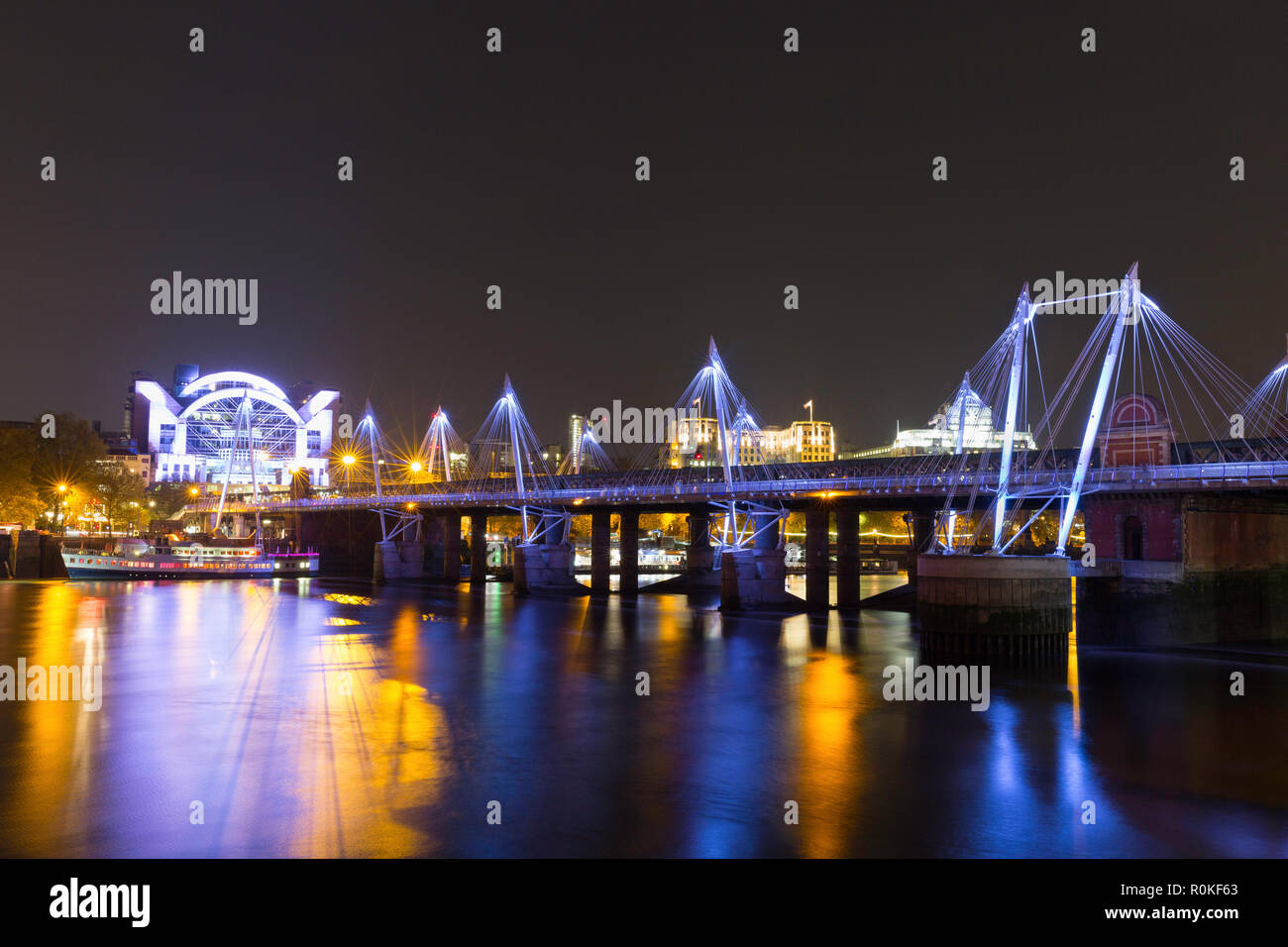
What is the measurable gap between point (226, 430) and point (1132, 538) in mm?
147718

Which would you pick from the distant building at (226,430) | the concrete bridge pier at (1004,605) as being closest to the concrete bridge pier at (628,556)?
the concrete bridge pier at (1004,605)

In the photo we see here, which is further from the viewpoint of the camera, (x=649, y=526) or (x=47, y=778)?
(x=649, y=526)

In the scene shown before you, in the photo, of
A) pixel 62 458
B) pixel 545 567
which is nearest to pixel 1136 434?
pixel 545 567

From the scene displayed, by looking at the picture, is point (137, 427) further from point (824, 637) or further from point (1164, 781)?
point (1164, 781)

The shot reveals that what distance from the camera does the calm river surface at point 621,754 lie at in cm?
1722

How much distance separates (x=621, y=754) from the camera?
927 inches

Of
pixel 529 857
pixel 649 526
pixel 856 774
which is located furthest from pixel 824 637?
pixel 649 526

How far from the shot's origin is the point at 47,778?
2030 centimetres

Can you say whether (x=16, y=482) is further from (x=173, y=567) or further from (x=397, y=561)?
(x=397, y=561)

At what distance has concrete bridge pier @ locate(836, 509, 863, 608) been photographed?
64.1 meters

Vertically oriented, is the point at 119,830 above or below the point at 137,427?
below

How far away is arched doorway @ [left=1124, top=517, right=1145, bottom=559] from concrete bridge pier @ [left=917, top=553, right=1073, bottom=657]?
14.7 meters

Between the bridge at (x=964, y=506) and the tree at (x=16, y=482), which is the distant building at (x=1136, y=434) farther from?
the tree at (x=16, y=482)
